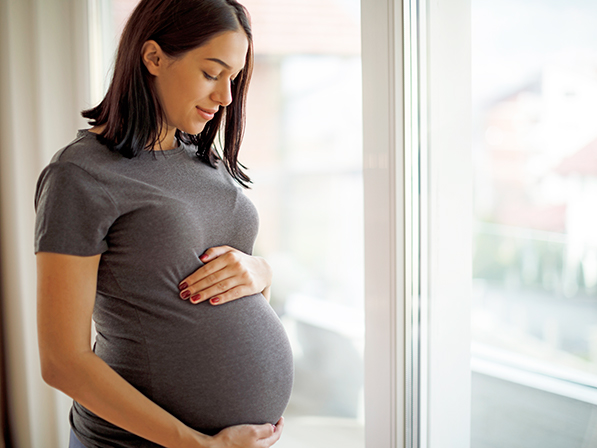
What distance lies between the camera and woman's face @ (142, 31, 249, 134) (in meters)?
0.83

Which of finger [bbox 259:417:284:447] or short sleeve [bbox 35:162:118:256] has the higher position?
short sleeve [bbox 35:162:118:256]

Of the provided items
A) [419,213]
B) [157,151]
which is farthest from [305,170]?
[157,151]

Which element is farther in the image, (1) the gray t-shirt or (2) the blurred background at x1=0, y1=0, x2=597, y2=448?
(2) the blurred background at x1=0, y1=0, x2=597, y2=448

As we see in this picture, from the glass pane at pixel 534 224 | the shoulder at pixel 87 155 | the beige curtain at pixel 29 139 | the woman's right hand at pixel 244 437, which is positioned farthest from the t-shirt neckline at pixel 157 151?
the beige curtain at pixel 29 139

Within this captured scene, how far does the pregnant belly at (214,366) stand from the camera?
31.4 inches

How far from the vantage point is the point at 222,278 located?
2.75 ft

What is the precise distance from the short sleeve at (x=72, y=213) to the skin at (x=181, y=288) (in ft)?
0.06

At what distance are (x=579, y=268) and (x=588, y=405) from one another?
0.26 meters

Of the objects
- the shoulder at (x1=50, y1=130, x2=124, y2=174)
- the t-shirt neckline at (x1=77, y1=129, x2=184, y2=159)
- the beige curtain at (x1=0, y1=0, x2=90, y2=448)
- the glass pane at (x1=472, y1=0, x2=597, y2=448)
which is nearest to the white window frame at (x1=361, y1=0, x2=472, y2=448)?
the glass pane at (x1=472, y1=0, x2=597, y2=448)

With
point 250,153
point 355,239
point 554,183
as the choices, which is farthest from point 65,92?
point 554,183

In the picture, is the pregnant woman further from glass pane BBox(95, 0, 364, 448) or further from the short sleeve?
glass pane BBox(95, 0, 364, 448)

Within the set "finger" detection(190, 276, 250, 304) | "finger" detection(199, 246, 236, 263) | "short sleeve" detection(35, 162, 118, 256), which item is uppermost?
"short sleeve" detection(35, 162, 118, 256)

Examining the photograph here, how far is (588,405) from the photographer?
852mm

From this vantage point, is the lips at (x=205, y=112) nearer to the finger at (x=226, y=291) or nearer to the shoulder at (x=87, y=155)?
the shoulder at (x=87, y=155)
